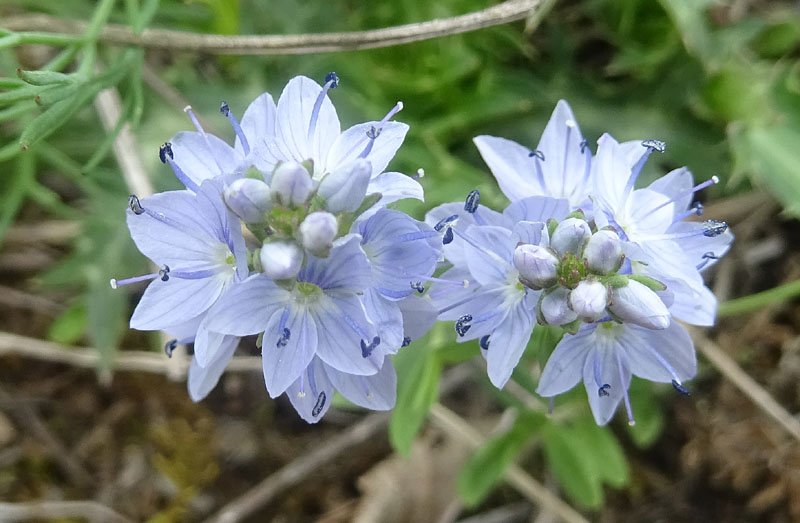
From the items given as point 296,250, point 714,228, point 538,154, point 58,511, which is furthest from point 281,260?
point 58,511

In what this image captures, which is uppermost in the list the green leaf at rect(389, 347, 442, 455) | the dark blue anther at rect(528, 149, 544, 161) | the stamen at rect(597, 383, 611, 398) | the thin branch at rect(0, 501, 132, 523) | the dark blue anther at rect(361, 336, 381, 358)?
the dark blue anther at rect(528, 149, 544, 161)

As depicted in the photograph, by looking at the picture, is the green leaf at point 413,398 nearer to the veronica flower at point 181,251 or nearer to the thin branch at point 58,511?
the veronica flower at point 181,251

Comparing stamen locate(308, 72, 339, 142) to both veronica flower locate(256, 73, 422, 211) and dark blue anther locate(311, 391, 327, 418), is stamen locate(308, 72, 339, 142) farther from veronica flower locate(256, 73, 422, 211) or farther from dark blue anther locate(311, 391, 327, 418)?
dark blue anther locate(311, 391, 327, 418)

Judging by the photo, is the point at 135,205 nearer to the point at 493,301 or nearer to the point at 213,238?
the point at 213,238

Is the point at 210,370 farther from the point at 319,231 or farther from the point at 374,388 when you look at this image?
the point at 319,231

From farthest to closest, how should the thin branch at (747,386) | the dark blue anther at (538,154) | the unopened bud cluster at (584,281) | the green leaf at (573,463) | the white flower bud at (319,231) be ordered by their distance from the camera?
the thin branch at (747,386) < the green leaf at (573,463) < the dark blue anther at (538,154) < the unopened bud cluster at (584,281) < the white flower bud at (319,231)

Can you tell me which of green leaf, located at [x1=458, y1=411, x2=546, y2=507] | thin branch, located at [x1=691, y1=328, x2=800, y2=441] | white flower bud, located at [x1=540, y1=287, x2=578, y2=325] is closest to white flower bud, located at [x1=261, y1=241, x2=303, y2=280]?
white flower bud, located at [x1=540, y1=287, x2=578, y2=325]

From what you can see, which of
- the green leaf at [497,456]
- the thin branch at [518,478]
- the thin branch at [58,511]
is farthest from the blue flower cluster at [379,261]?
the thin branch at [58,511]
